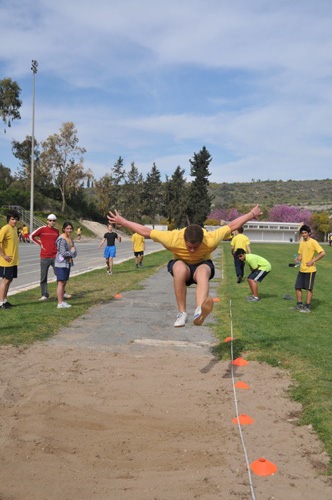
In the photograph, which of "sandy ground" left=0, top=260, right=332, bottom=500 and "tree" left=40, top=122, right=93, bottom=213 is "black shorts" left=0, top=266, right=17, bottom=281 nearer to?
"sandy ground" left=0, top=260, right=332, bottom=500

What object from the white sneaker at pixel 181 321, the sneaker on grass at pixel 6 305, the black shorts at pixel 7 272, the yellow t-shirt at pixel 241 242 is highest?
the yellow t-shirt at pixel 241 242

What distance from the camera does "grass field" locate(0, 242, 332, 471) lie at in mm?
5172

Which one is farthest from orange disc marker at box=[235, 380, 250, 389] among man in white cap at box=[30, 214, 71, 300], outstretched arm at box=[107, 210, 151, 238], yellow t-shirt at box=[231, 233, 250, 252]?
yellow t-shirt at box=[231, 233, 250, 252]

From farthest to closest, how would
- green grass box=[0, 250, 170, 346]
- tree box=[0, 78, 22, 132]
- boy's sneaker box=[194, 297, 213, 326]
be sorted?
tree box=[0, 78, 22, 132], green grass box=[0, 250, 170, 346], boy's sneaker box=[194, 297, 213, 326]

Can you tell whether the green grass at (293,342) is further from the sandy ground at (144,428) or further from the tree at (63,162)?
the tree at (63,162)

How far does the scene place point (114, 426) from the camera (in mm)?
4371

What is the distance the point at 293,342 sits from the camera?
7.41m

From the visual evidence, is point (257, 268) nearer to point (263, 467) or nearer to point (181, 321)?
point (181, 321)

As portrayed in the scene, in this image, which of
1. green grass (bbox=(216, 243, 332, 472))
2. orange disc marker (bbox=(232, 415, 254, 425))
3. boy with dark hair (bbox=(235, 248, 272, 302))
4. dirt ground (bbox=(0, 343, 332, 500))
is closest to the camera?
dirt ground (bbox=(0, 343, 332, 500))

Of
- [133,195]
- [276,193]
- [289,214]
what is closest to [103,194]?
[133,195]

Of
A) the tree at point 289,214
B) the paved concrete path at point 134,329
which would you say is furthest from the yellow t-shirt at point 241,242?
the tree at point 289,214

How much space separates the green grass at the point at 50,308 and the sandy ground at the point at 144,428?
637mm

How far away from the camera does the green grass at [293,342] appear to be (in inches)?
191

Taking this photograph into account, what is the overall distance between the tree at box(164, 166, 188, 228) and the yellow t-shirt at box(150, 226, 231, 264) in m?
80.1
